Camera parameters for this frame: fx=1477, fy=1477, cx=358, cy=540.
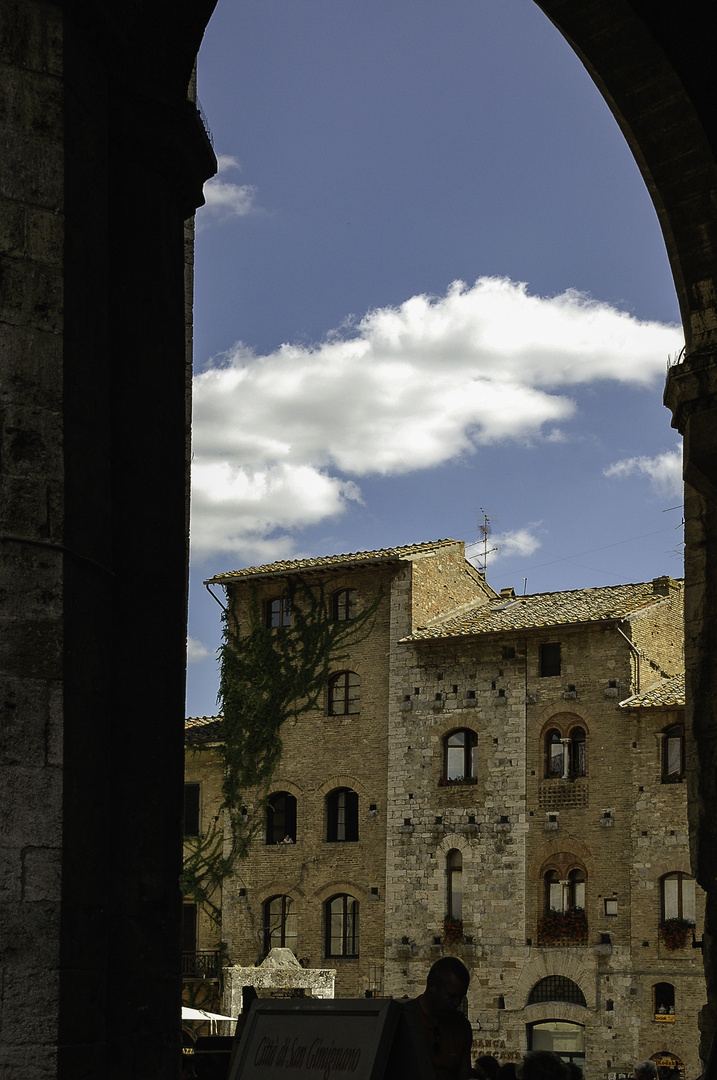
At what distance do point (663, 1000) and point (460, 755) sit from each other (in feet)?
22.3

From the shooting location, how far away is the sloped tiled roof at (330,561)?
34531 mm

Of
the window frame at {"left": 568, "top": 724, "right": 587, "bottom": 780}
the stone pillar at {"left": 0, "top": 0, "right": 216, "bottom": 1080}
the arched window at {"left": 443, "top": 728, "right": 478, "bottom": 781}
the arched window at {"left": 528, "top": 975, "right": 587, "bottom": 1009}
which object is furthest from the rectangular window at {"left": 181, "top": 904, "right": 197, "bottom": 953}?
the stone pillar at {"left": 0, "top": 0, "right": 216, "bottom": 1080}

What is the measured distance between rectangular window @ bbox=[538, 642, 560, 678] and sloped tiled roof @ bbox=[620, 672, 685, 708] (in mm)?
1809


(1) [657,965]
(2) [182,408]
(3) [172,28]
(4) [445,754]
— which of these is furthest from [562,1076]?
(4) [445,754]

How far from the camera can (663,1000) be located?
29891mm

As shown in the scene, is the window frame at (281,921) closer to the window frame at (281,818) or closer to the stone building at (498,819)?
the stone building at (498,819)

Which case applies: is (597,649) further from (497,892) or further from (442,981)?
(442,981)

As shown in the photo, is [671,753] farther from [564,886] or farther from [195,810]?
[195,810]

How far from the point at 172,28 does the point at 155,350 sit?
128cm

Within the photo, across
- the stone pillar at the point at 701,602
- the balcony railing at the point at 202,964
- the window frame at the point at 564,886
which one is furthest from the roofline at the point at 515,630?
the stone pillar at the point at 701,602

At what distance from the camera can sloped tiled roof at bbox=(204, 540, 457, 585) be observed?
34.5m

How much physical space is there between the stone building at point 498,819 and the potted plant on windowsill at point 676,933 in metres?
0.06

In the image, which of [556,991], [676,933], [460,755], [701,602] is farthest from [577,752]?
[701,602]

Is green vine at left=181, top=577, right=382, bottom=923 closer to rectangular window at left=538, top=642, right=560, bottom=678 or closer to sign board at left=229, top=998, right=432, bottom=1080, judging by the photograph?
rectangular window at left=538, top=642, right=560, bottom=678
